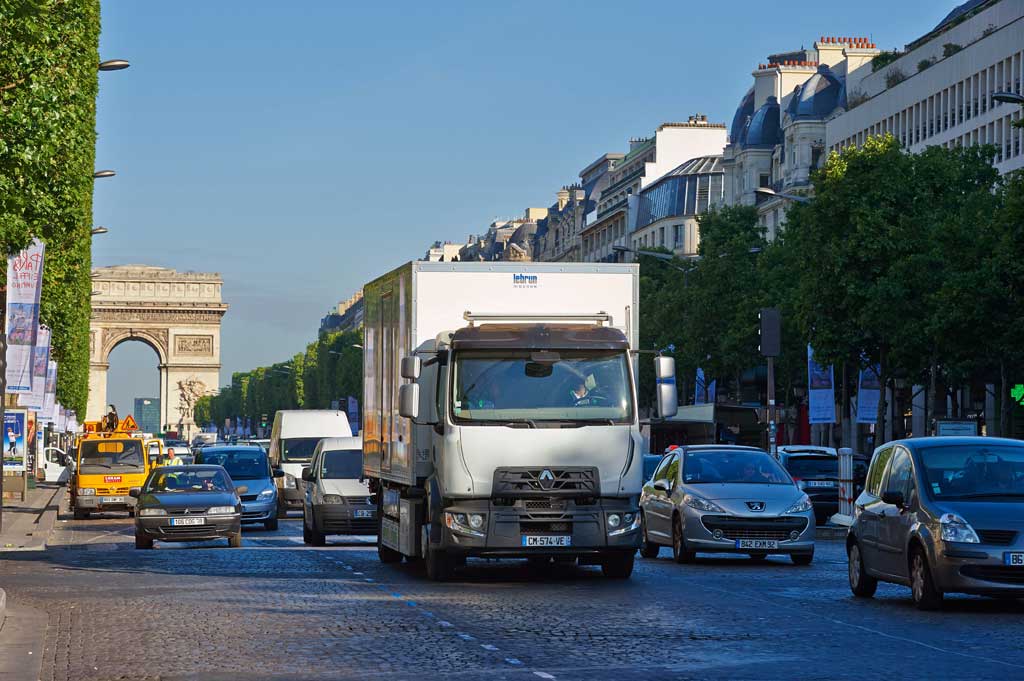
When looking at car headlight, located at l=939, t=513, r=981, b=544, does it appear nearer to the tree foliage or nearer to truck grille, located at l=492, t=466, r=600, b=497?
truck grille, located at l=492, t=466, r=600, b=497

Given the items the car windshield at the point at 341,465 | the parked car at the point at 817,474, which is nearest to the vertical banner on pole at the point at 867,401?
the parked car at the point at 817,474

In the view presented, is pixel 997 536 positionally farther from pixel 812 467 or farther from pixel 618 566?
pixel 812 467

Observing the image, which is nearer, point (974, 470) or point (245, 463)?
point (974, 470)

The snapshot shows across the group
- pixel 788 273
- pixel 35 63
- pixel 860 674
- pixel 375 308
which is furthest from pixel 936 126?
pixel 860 674

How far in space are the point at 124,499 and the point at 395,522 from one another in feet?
81.7

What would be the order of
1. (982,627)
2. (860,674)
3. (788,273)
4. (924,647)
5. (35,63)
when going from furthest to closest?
(788,273) < (35,63) < (982,627) < (924,647) < (860,674)

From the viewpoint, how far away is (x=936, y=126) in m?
75.0

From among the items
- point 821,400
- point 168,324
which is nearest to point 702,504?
point 821,400

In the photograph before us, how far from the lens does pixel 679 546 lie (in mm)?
25250

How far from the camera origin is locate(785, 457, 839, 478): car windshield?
40.5 metres

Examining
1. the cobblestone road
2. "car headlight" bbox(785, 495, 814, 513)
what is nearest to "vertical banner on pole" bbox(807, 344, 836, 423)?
"car headlight" bbox(785, 495, 814, 513)

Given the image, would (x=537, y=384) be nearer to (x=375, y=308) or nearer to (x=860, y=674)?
(x=375, y=308)

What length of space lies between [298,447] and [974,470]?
33639mm

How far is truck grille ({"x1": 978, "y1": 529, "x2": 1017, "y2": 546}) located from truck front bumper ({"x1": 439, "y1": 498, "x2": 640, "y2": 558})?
485cm
